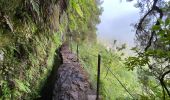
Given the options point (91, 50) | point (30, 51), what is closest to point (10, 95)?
point (30, 51)

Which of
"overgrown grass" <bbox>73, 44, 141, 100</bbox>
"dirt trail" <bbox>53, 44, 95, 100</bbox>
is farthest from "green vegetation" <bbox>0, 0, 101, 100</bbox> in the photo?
"overgrown grass" <bbox>73, 44, 141, 100</bbox>

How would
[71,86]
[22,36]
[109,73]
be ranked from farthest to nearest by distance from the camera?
[109,73] → [71,86] → [22,36]

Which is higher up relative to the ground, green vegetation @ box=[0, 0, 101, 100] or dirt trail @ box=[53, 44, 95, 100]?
green vegetation @ box=[0, 0, 101, 100]

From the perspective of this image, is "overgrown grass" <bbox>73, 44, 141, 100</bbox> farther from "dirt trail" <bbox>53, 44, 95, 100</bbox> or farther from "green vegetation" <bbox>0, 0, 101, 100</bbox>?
"green vegetation" <bbox>0, 0, 101, 100</bbox>

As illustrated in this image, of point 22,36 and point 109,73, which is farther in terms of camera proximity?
point 109,73

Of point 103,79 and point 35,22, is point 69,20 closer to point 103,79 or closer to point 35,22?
point 35,22

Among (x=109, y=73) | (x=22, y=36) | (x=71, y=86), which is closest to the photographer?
(x=22, y=36)

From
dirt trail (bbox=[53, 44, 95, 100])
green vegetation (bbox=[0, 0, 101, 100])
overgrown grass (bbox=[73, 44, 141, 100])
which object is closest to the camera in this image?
green vegetation (bbox=[0, 0, 101, 100])

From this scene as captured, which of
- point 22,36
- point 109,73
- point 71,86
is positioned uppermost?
point 22,36

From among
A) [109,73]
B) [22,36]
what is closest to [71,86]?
[22,36]

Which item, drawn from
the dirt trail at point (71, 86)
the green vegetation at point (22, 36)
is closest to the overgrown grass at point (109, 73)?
the dirt trail at point (71, 86)

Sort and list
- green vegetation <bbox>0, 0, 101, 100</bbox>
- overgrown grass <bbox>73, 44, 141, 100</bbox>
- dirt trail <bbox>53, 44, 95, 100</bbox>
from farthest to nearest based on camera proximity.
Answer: overgrown grass <bbox>73, 44, 141, 100</bbox>, dirt trail <bbox>53, 44, 95, 100</bbox>, green vegetation <bbox>0, 0, 101, 100</bbox>

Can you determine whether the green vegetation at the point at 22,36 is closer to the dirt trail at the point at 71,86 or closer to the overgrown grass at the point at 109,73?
the dirt trail at the point at 71,86

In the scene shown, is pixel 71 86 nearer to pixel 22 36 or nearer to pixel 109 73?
pixel 22 36
